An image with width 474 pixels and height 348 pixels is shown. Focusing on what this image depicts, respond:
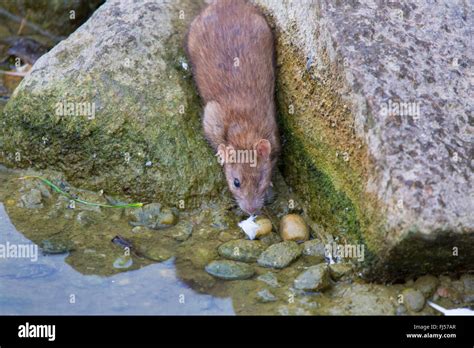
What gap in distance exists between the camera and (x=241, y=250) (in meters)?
5.67

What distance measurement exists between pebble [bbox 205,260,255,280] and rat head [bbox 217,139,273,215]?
695 mm

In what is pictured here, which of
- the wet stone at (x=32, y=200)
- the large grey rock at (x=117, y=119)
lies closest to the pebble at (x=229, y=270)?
the large grey rock at (x=117, y=119)

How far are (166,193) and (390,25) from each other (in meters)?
2.31

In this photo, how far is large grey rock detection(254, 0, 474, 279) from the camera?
4.87 m

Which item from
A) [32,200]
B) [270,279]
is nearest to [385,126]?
[270,279]

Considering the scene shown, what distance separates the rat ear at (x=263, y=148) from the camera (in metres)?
6.08

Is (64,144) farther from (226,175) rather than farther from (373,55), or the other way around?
(373,55)

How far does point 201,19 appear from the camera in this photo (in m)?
6.88

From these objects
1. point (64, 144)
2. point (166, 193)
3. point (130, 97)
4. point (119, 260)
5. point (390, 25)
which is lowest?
point (119, 260)

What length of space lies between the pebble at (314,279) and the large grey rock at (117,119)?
1.33 m

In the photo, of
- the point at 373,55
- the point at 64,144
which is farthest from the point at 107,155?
the point at 373,55

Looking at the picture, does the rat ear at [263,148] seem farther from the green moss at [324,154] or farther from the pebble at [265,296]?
the pebble at [265,296]

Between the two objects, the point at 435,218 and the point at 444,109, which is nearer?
the point at 435,218

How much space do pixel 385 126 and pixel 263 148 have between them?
1298 mm
